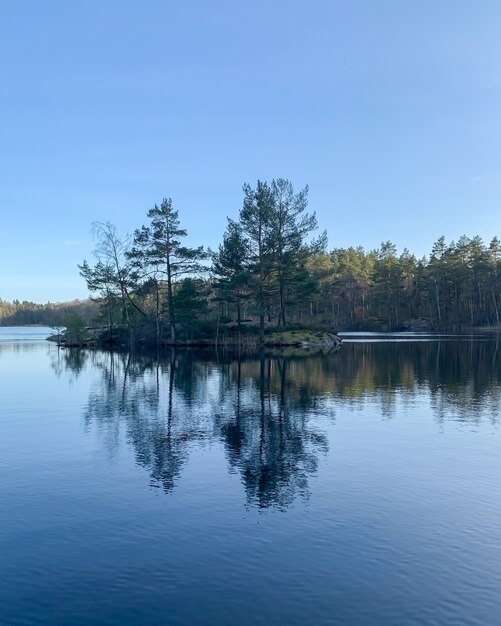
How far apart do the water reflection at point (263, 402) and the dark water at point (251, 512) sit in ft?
0.52

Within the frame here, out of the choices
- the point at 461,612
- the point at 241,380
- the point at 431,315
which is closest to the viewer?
the point at 461,612

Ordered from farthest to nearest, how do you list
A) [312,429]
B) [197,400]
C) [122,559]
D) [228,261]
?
[228,261], [197,400], [312,429], [122,559]

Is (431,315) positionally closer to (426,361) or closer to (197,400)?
(426,361)

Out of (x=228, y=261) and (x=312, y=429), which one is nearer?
(x=312, y=429)

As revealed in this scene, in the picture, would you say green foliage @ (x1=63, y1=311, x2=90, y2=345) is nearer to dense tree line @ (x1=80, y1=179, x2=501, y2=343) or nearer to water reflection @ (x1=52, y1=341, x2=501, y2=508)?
dense tree line @ (x1=80, y1=179, x2=501, y2=343)

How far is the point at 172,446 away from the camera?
1945cm

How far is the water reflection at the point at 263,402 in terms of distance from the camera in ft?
56.8

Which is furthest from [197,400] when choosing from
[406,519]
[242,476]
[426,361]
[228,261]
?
[228,261]

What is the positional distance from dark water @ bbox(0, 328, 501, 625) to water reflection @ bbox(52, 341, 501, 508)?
16cm

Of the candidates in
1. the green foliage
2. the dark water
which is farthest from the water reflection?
the green foliage

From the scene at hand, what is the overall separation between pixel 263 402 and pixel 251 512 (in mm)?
16060

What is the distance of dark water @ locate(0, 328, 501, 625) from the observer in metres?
9.03

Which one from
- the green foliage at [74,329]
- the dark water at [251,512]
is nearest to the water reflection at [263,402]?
the dark water at [251,512]

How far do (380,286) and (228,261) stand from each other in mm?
71745
